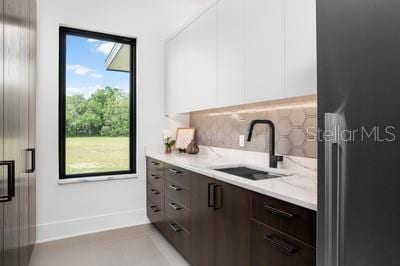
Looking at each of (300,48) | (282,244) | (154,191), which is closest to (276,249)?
(282,244)

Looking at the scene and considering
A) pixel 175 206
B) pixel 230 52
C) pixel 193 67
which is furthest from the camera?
pixel 193 67

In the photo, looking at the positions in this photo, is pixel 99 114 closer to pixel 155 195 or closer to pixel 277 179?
pixel 155 195

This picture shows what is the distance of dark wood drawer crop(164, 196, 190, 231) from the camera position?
2.17 m

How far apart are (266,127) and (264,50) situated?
2.48ft

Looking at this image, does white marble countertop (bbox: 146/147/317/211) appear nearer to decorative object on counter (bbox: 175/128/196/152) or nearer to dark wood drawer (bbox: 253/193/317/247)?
dark wood drawer (bbox: 253/193/317/247)

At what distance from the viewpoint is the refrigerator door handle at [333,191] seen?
0.87 meters

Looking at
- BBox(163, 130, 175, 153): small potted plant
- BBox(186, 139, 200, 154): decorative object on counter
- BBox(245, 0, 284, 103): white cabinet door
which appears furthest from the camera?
BBox(163, 130, 175, 153): small potted plant

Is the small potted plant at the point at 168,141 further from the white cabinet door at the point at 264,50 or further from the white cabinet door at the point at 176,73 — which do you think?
the white cabinet door at the point at 264,50

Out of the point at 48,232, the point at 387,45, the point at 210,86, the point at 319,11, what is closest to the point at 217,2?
the point at 210,86

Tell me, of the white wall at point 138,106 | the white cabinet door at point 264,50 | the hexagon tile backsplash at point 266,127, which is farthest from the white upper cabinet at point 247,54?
the white wall at point 138,106

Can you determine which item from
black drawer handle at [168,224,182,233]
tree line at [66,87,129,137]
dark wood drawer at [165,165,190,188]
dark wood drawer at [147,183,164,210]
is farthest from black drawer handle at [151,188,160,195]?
tree line at [66,87,129,137]

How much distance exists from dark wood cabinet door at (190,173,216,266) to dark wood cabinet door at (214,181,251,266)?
8 cm

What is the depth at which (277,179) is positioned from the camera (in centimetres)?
159

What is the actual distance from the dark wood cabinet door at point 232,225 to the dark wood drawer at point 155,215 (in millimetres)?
1133
